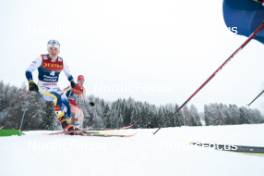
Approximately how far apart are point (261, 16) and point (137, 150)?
8.86ft

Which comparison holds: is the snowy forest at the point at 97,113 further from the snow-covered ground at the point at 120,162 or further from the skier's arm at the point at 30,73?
the snow-covered ground at the point at 120,162

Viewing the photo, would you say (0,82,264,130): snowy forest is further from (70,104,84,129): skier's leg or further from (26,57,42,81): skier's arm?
(26,57,42,81): skier's arm

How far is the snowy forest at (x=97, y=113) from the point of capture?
19.5m

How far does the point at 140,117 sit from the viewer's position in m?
25.2

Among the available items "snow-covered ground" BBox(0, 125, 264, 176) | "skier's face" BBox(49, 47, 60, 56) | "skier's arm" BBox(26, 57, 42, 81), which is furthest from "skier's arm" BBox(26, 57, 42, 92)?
"snow-covered ground" BBox(0, 125, 264, 176)

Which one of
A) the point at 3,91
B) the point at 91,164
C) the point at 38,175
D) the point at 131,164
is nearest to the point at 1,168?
the point at 38,175

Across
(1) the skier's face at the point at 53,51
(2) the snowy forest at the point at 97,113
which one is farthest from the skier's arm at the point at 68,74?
(2) the snowy forest at the point at 97,113

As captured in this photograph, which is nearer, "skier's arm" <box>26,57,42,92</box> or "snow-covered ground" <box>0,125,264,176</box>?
"snow-covered ground" <box>0,125,264,176</box>

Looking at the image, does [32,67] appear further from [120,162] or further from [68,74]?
[120,162]

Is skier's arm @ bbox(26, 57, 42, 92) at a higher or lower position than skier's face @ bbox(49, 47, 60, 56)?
lower

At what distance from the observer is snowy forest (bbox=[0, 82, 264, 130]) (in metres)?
19.5

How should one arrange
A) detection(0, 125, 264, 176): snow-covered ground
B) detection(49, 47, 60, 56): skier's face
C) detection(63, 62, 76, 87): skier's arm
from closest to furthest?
detection(0, 125, 264, 176): snow-covered ground, detection(49, 47, 60, 56): skier's face, detection(63, 62, 76, 87): skier's arm

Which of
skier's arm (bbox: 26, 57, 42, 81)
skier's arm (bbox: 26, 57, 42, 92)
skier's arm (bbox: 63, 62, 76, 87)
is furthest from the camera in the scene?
skier's arm (bbox: 63, 62, 76, 87)

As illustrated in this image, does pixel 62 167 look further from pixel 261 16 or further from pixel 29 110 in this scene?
pixel 29 110
